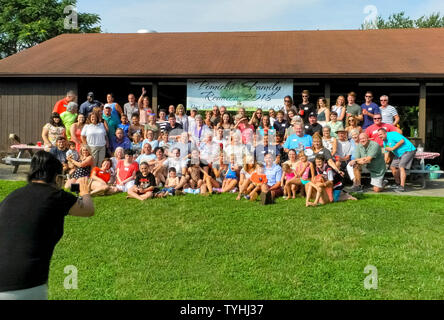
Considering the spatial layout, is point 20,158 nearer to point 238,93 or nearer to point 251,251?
point 238,93

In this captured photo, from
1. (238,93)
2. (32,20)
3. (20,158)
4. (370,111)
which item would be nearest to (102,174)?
(20,158)

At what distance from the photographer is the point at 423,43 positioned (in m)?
13.9

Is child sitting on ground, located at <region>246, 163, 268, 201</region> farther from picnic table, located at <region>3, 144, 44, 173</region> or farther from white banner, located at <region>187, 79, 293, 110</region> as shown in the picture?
picnic table, located at <region>3, 144, 44, 173</region>

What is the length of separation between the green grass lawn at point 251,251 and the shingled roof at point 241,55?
6114 mm

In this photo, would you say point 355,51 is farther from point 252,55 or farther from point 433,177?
point 433,177

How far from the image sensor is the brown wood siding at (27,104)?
1342cm

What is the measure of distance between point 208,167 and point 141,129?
96.5 inches

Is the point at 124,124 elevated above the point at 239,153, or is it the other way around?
the point at 124,124

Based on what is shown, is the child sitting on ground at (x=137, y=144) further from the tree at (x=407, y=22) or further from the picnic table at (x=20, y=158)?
the tree at (x=407, y=22)

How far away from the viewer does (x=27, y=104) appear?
13.6 m

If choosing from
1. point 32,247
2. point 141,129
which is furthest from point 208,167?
point 32,247

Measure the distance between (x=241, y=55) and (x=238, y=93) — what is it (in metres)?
2.08

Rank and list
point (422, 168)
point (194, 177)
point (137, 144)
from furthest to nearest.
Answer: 1. point (137, 144)
2. point (422, 168)
3. point (194, 177)

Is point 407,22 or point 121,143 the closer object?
point 121,143
